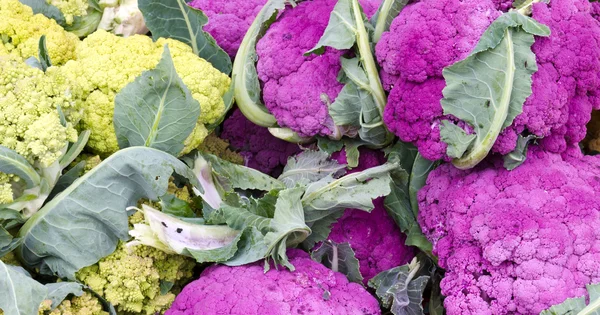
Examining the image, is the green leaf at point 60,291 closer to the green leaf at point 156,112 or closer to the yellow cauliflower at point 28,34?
the green leaf at point 156,112

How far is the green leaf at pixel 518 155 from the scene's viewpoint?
1.66 meters

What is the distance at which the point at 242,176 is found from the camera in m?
1.97

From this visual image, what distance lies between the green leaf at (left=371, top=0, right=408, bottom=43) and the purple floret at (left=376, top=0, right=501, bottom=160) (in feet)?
0.32

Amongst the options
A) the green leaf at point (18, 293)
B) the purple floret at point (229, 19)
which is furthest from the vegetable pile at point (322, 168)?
the purple floret at point (229, 19)

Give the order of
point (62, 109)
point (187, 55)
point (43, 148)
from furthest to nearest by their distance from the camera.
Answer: point (187, 55) < point (62, 109) < point (43, 148)

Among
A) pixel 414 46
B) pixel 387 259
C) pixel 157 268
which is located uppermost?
pixel 414 46

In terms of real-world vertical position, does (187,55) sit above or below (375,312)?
above

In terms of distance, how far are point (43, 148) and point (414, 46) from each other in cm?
98

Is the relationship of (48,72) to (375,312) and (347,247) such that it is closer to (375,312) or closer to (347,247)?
(347,247)

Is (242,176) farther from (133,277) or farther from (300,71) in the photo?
(133,277)

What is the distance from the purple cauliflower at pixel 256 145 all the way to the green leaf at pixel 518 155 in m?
0.71

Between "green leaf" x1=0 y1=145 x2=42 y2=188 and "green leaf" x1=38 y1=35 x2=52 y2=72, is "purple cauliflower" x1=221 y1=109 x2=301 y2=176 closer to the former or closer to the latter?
"green leaf" x1=38 y1=35 x2=52 y2=72

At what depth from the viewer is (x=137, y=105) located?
168cm

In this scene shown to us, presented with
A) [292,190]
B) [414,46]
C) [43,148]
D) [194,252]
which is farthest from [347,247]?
[43,148]
